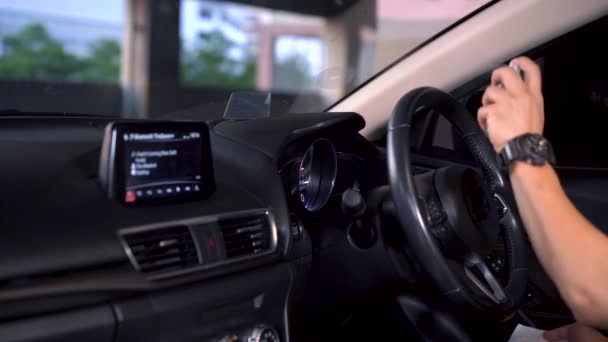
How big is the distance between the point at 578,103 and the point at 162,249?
1851 millimetres

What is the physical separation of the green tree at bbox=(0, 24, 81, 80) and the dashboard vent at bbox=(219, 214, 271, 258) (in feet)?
31.0

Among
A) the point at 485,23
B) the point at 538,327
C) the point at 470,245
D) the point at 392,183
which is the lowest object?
the point at 538,327

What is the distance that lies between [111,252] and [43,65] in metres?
10.6

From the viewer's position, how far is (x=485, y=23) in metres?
2.18

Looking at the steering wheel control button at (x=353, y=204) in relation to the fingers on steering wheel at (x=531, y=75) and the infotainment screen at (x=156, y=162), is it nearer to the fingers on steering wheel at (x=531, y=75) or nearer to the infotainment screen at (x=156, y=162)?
the infotainment screen at (x=156, y=162)

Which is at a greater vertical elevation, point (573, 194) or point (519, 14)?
point (519, 14)

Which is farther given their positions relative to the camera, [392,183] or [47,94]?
[47,94]

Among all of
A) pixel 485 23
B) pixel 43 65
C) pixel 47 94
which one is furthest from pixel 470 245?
pixel 43 65

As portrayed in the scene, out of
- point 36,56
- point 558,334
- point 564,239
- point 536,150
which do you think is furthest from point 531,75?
point 36,56

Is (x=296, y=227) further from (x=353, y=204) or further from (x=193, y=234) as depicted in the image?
(x=193, y=234)

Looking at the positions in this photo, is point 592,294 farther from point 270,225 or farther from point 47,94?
point 47,94

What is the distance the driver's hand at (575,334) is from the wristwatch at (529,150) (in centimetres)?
84

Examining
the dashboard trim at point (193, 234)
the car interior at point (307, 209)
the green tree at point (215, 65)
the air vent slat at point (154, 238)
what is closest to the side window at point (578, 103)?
the car interior at point (307, 209)

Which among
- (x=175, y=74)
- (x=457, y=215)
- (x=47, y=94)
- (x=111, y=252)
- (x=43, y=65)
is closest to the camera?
(x=111, y=252)
